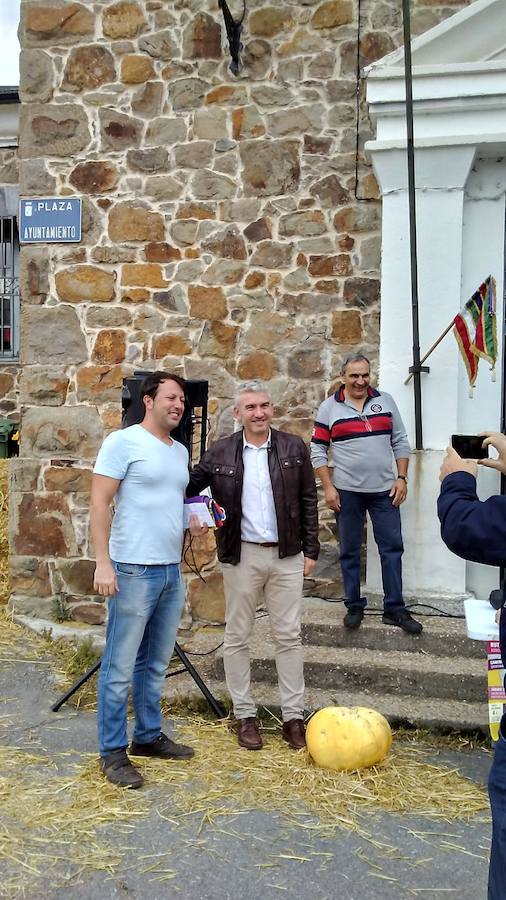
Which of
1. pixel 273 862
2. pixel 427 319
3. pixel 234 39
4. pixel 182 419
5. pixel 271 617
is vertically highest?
pixel 234 39

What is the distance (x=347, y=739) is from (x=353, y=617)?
1259 mm

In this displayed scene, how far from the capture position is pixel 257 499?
14.4ft

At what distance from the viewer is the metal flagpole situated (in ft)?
16.9

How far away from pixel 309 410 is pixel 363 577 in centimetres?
135

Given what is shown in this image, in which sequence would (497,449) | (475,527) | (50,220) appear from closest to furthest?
(475,527)
(497,449)
(50,220)

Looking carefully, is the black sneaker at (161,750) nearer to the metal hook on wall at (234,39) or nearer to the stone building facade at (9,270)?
the metal hook on wall at (234,39)

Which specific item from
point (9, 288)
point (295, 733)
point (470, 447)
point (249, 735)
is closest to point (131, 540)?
point (249, 735)

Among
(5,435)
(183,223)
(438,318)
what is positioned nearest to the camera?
(438,318)

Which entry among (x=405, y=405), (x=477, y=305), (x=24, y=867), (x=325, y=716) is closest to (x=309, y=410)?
(x=405, y=405)

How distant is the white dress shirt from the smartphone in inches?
68.1

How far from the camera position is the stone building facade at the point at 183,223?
6305mm

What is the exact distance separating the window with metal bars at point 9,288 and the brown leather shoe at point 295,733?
18.8 ft

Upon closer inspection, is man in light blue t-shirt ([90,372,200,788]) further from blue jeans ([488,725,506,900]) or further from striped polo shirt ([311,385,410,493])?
blue jeans ([488,725,506,900])

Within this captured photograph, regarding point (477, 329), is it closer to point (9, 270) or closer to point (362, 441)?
point (362, 441)
